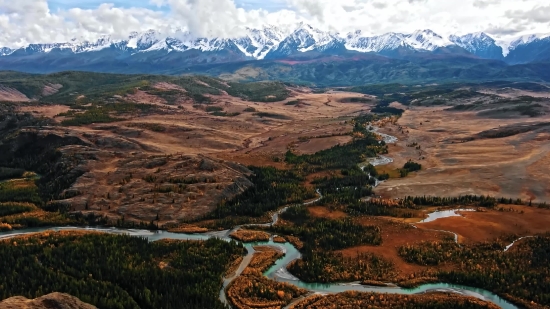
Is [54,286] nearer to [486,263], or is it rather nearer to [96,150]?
[486,263]

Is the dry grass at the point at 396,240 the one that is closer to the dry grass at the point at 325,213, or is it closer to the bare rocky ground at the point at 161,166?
the dry grass at the point at 325,213

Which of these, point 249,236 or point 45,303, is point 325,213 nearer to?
point 249,236

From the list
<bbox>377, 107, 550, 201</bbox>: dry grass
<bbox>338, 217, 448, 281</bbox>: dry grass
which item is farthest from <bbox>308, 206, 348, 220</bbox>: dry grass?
<bbox>377, 107, 550, 201</bbox>: dry grass

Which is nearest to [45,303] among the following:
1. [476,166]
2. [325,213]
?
[325,213]

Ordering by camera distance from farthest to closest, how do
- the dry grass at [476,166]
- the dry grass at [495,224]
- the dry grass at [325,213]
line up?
the dry grass at [476,166]
the dry grass at [325,213]
the dry grass at [495,224]

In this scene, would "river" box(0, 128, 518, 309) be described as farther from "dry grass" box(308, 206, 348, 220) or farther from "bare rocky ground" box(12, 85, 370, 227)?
"dry grass" box(308, 206, 348, 220)

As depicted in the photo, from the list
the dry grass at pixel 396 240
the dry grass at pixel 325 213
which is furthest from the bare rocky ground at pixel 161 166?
the dry grass at pixel 396 240

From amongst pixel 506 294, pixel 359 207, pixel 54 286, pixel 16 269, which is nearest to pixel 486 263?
pixel 506 294

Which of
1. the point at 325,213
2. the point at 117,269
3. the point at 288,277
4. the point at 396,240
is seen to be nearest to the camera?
the point at 117,269
